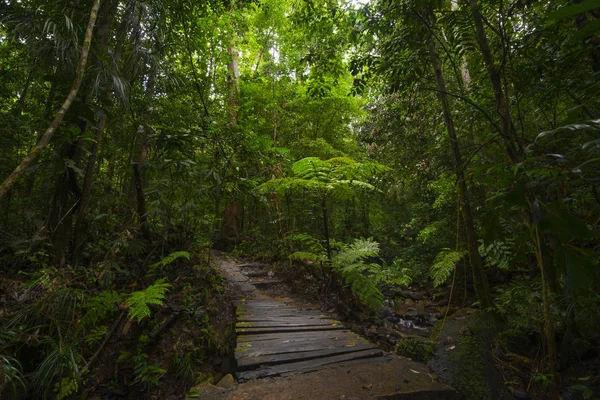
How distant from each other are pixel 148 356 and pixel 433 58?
5616 millimetres

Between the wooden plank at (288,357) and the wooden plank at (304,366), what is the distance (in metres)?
0.05

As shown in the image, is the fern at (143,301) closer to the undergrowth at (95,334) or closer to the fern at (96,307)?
the undergrowth at (95,334)

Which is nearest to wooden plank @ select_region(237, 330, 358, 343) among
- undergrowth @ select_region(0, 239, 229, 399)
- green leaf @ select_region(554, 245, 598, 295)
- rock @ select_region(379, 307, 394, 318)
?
undergrowth @ select_region(0, 239, 229, 399)

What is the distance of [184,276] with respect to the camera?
544 cm

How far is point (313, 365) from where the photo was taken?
2932 millimetres

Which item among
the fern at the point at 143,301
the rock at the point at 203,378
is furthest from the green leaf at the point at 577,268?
the fern at the point at 143,301

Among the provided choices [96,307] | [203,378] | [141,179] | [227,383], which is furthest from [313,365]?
[141,179]

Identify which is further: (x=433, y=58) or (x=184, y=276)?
(x=184, y=276)

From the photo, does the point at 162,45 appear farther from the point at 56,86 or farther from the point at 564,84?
the point at 564,84

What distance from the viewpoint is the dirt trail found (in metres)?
2.46

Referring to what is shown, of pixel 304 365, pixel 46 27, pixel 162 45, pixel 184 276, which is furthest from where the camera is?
pixel 184 276

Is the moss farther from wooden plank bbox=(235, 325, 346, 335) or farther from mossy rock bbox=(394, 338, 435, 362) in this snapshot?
wooden plank bbox=(235, 325, 346, 335)

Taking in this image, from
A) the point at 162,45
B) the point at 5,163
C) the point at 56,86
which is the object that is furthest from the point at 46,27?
the point at 5,163

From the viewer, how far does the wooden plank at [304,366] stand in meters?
2.72
